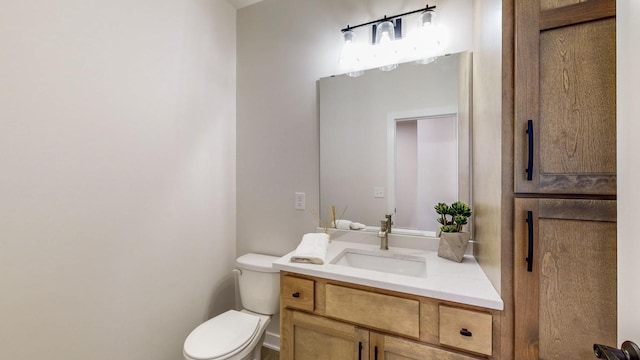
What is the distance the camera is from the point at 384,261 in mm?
1515

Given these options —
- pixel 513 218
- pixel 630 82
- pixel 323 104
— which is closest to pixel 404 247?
pixel 513 218

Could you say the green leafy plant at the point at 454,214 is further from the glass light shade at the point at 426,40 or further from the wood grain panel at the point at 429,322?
the glass light shade at the point at 426,40

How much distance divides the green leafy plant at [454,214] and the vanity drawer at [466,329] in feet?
1.65

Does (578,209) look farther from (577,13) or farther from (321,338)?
(321,338)

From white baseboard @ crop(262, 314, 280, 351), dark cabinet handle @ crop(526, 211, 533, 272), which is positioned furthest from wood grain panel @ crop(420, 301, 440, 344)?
white baseboard @ crop(262, 314, 280, 351)

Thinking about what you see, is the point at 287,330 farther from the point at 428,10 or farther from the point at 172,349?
the point at 428,10

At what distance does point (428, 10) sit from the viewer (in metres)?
1.52

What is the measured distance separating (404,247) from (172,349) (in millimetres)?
1608

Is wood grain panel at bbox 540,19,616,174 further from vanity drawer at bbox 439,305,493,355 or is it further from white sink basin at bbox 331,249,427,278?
white sink basin at bbox 331,249,427,278

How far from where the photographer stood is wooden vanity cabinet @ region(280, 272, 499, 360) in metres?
0.99

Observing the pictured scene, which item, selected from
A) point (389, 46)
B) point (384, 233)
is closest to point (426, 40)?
point (389, 46)

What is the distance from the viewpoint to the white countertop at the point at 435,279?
0.99 metres

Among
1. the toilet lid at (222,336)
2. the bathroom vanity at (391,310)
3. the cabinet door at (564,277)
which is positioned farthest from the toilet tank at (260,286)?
the cabinet door at (564,277)

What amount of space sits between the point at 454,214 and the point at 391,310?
2.14ft
